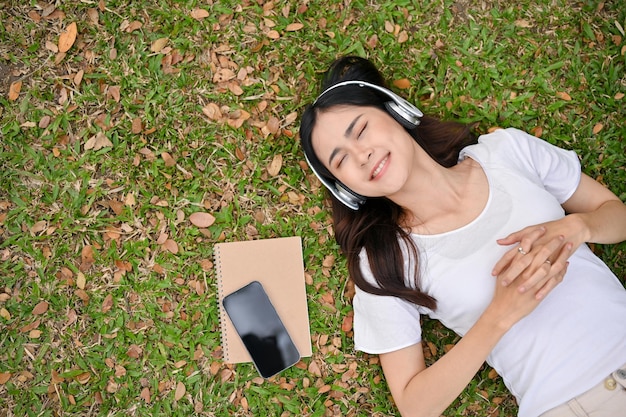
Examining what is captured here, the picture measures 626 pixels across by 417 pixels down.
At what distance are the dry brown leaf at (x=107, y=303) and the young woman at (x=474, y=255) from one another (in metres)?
1.76

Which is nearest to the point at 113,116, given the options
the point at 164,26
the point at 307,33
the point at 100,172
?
the point at 100,172

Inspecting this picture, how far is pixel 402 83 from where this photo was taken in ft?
12.6

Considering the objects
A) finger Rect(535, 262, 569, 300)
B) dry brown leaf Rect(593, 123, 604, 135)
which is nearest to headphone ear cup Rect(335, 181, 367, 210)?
finger Rect(535, 262, 569, 300)

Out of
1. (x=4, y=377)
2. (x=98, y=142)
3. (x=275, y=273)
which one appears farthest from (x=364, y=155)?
(x=4, y=377)

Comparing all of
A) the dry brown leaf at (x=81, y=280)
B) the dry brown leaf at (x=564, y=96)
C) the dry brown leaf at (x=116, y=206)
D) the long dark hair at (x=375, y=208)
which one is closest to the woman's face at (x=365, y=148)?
the long dark hair at (x=375, y=208)

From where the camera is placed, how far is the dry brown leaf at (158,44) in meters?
3.84

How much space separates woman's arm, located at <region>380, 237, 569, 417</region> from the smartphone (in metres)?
0.77

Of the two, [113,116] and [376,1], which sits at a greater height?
[376,1]

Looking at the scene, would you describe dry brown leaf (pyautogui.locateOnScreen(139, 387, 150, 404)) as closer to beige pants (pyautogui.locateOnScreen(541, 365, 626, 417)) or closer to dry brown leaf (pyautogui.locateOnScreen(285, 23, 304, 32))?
beige pants (pyautogui.locateOnScreen(541, 365, 626, 417))

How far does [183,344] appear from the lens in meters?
3.75

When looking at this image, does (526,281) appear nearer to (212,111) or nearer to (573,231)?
(573,231)

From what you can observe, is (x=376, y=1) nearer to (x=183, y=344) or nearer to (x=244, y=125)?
(x=244, y=125)

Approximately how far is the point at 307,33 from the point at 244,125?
0.81 metres

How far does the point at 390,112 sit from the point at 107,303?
236 centimetres
